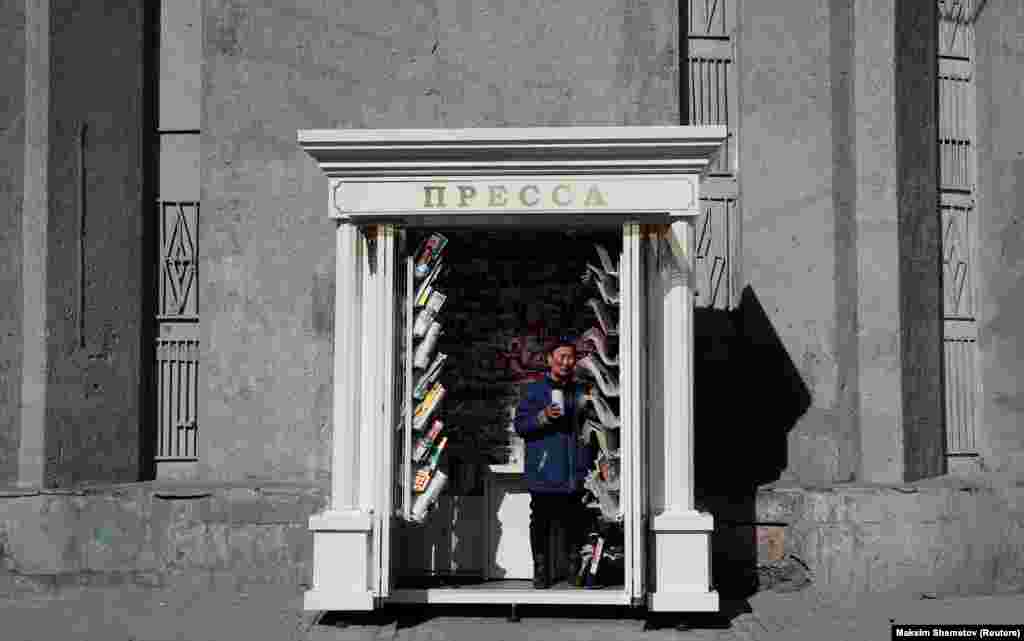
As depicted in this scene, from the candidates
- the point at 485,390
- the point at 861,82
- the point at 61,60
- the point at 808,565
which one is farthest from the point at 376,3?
the point at 808,565

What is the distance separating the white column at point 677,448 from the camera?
7.99 m

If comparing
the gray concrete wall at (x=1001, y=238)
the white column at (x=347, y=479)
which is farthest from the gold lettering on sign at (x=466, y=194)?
the gray concrete wall at (x=1001, y=238)

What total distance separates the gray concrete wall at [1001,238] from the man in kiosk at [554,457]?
3962 millimetres

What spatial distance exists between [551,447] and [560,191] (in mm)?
1777

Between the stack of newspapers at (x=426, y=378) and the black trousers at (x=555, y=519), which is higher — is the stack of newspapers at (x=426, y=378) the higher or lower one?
the higher one

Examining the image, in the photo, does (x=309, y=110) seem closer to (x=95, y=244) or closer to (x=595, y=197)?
(x=95, y=244)

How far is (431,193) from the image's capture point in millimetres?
7969

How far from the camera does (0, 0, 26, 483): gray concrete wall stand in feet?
32.1

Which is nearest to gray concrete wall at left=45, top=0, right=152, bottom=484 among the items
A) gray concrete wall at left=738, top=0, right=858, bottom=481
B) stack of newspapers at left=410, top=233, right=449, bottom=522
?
stack of newspapers at left=410, top=233, right=449, bottom=522

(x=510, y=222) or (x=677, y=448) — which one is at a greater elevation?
(x=510, y=222)

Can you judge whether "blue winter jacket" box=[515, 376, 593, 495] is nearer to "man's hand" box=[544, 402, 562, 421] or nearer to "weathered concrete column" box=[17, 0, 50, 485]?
"man's hand" box=[544, 402, 562, 421]

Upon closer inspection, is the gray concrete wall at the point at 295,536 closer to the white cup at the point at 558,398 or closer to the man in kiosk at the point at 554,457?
the man in kiosk at the point at 554,457

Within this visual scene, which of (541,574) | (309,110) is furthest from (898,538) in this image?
(309,110)

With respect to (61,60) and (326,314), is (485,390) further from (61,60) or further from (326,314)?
(61,60)
